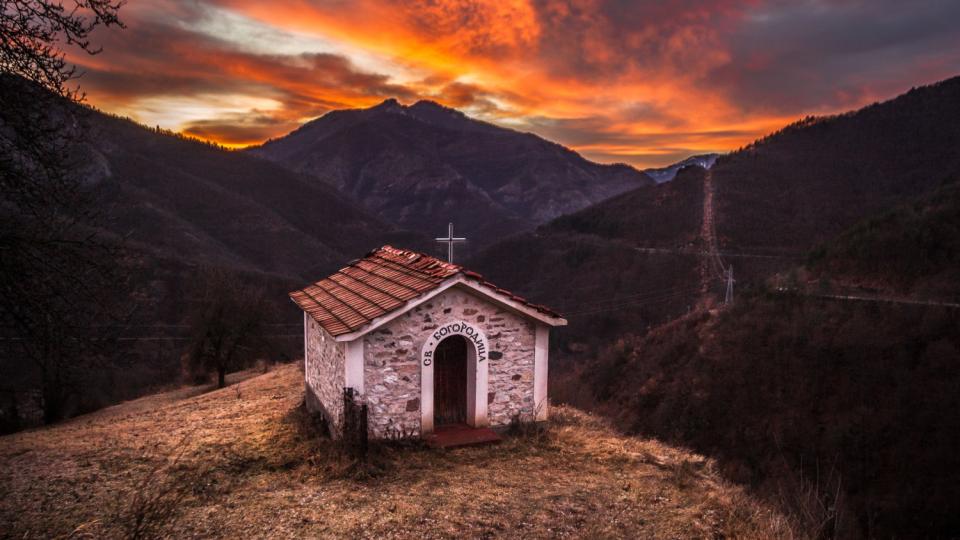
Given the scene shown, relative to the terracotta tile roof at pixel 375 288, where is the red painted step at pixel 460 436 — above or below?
below

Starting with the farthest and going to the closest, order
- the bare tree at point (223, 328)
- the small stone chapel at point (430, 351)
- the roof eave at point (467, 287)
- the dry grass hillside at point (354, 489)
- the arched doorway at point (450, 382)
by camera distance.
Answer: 1. the bare tree at point (223, 328)
2. the arched doorway at point (450, 382)
3. the small stone chapel at point (430, 351)
4. the roof eave at point (467, 287)
5. the dry grass hillside at point (354, 489)

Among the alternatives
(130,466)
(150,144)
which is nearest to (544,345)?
(130,466)

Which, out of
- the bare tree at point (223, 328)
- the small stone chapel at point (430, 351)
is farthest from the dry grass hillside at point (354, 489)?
the bare tree at point (223, 328)

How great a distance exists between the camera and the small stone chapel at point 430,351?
380 inches

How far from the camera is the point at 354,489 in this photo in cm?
806

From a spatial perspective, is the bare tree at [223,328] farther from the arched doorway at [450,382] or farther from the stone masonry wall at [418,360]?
the stone masonry wall at [418,360]

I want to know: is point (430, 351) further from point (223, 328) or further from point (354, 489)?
point (223, 328)

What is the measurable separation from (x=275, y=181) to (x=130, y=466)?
109745 mm

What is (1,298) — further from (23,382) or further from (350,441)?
(23,382)

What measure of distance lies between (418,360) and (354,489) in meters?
2.58

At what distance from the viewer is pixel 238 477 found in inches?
336

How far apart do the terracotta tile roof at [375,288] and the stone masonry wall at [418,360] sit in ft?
1.16

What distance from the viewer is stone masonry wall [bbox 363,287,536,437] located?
31.7 ft

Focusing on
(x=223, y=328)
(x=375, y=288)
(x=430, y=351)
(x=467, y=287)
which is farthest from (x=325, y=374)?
(x=223, y=328)
